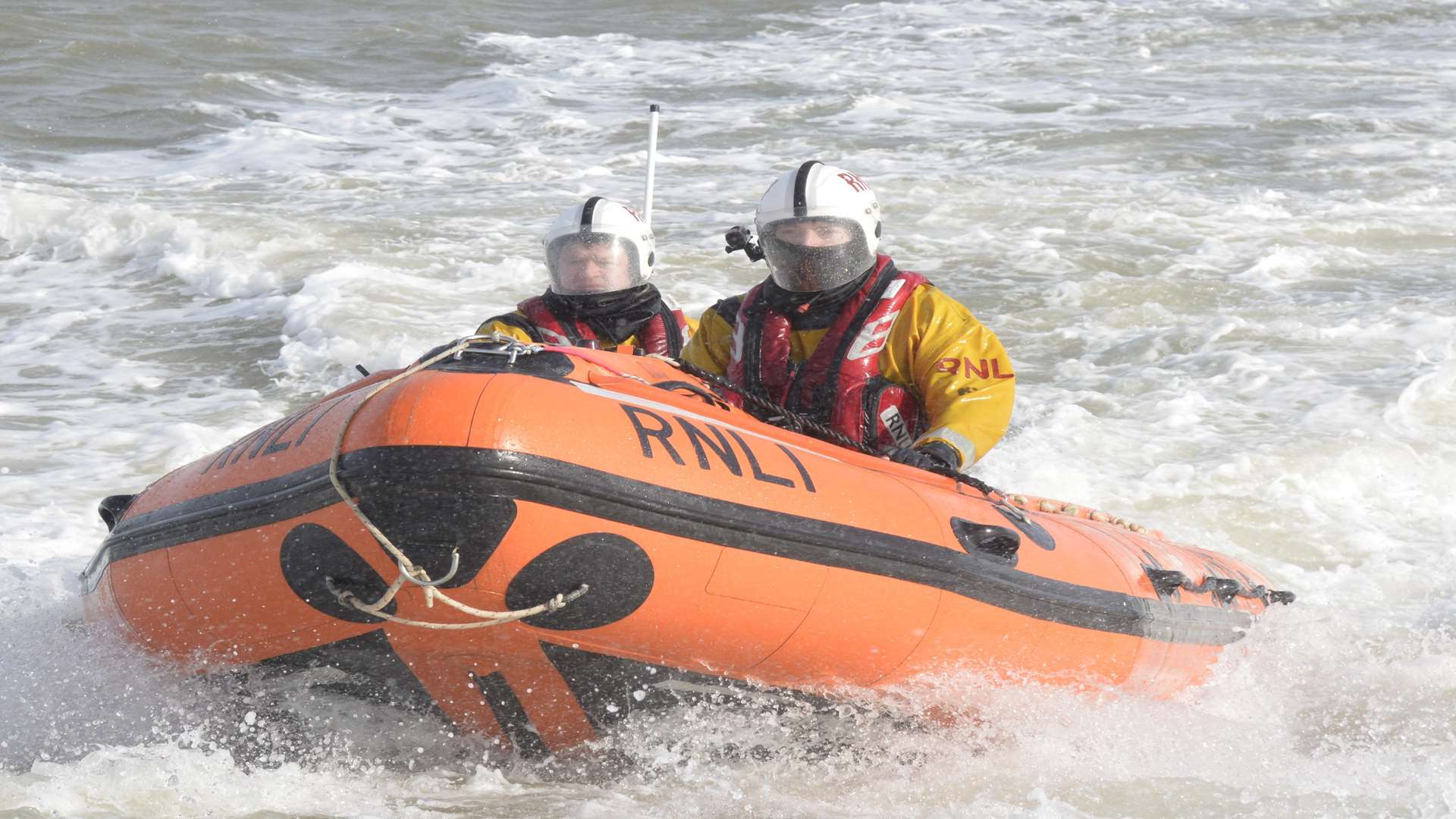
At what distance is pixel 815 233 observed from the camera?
3922 millimetres

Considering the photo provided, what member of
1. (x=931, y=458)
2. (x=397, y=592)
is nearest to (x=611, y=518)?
(x=397, y=592)

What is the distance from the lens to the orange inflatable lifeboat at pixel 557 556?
2795 mm

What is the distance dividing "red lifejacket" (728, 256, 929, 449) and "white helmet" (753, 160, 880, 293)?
0.09 meters

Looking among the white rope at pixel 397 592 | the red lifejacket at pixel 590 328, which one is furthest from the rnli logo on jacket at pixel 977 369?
the white rope at pixel 397 592

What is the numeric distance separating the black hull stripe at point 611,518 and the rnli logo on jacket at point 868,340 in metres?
0.77

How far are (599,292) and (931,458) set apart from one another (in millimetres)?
1368

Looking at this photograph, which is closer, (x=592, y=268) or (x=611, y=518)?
(x=611, y=518)

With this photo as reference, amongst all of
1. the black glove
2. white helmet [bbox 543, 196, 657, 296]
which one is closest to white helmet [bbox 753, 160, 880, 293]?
the black glove

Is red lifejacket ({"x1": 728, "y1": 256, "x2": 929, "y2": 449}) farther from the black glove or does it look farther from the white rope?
the white rope

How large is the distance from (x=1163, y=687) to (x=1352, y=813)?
826 mm

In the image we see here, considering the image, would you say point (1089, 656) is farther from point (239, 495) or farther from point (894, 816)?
point (239, 495)

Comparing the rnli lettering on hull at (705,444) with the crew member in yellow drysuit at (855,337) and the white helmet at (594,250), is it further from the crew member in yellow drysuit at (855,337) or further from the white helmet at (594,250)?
the white helmet at (594,250)

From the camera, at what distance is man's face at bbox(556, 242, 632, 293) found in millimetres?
4609

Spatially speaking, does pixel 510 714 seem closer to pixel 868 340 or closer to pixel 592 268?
pixel 868 340
